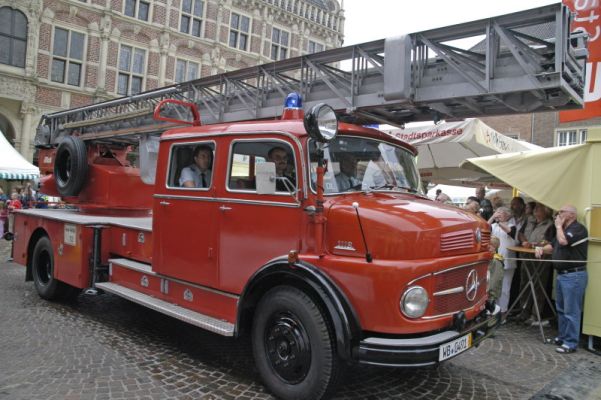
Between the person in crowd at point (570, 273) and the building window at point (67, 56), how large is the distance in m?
21.5

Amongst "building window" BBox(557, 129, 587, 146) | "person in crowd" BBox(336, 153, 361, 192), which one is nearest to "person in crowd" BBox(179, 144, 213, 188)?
"person in crowd" BBox(336, 153, 361, 192)

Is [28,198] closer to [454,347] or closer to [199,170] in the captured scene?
[199,170]

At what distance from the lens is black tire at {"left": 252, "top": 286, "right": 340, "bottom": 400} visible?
3.28 meters

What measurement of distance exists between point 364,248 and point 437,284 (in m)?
0.58

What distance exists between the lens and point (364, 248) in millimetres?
3336

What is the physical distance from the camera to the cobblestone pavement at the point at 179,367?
3738 mm

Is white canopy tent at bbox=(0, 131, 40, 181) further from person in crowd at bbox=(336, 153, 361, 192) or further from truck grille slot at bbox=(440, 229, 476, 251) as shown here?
truck grille slot at bbox=(440, 229, 476, 251)

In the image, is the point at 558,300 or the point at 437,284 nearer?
the point at 437,284

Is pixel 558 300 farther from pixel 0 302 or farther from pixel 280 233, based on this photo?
pixel 0 302

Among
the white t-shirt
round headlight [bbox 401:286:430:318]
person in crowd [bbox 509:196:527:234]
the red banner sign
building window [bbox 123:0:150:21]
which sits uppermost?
building window [bbox 123:0:150:21]

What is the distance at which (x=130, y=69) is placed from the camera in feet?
74.0

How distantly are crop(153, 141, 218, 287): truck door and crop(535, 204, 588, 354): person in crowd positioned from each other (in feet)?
13.4

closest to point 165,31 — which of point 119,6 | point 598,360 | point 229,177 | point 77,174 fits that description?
point 119,6

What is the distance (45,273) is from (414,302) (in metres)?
5.78
